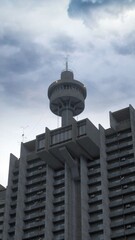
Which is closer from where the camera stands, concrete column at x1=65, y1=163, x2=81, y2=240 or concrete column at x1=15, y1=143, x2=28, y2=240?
concrete column at x1=65, y1=163, x2=81, y2=240

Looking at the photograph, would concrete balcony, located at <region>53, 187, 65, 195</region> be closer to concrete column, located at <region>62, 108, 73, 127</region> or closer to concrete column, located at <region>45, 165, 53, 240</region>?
concrete column, located at <region>45, 165, 53, 240</region>

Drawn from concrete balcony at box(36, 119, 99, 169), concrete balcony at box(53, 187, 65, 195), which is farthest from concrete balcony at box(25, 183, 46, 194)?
concrete balcony at box(36, 119, 99, 169)

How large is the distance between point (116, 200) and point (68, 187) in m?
15.0

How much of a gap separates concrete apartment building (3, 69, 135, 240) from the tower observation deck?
18874 millimetres

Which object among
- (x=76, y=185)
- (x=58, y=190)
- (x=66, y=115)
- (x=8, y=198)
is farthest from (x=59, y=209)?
(x=66, y=115)

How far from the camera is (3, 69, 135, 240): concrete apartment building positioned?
12825 cm

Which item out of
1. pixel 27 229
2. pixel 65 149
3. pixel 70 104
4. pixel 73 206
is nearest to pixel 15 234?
pixel 27 229

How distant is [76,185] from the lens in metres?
140

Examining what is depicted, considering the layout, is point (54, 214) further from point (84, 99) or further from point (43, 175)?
point (84, 99)

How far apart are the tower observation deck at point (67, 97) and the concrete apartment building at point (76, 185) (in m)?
18.9

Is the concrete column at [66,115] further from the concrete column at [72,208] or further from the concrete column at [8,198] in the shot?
the concrete column at [72,208]

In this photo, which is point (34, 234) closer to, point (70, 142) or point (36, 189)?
point (36, 189)

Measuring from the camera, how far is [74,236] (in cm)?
12875

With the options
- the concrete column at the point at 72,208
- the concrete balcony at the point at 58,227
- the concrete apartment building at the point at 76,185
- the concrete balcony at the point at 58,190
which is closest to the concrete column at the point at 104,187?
the concrete apartment building at the point at 76,185
